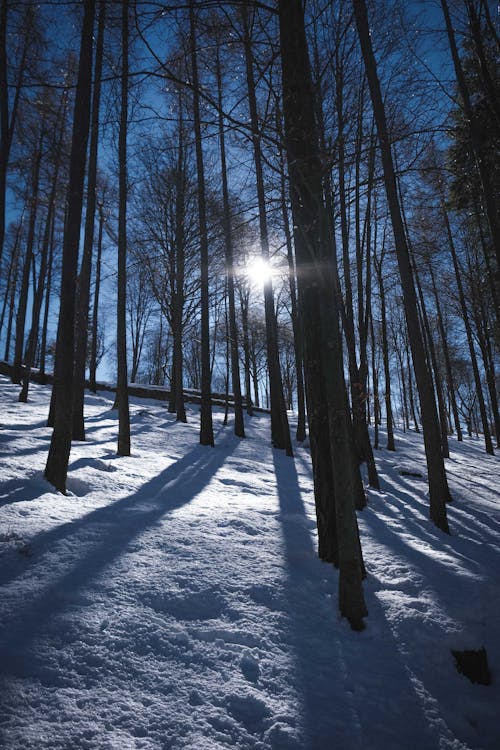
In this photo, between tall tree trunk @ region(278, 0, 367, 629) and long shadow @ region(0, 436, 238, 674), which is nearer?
long shadow @ region(0, 436, 238, 674)

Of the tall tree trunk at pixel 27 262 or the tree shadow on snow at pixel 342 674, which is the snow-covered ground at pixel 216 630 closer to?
the tree shadow on snow at pixel 342 674

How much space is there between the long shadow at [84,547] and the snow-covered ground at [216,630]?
15 mm

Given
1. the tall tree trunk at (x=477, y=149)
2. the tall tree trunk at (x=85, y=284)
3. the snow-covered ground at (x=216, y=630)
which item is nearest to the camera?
the snow-covered ground at (x=216, y=630)

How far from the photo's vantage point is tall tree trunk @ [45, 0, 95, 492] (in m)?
4.21

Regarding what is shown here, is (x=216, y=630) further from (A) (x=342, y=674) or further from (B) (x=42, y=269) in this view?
(B) (x=42, y=269)

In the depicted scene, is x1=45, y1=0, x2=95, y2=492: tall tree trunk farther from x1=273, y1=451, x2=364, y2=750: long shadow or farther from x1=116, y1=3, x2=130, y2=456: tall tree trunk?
x1=273, y1=451, x2=364, y2=750: long shadow

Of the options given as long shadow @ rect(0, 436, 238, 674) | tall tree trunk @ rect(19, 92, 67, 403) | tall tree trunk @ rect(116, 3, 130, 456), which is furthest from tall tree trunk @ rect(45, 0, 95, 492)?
tall tree trunk @ rect(19, 92, 67, 403)

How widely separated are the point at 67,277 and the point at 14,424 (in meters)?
5.59

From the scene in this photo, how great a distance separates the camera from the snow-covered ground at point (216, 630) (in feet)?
5.13

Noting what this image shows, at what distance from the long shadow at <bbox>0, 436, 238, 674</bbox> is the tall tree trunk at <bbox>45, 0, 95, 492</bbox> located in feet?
3.95

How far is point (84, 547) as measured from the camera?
273 centimetres

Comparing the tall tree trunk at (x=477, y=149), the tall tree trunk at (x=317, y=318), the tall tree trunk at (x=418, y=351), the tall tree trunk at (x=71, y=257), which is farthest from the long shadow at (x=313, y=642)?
the tall tree trunk at (x=477, y=149)

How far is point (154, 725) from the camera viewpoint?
1.51 metres

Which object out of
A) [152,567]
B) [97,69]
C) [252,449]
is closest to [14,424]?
[252,449]
